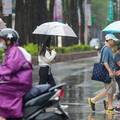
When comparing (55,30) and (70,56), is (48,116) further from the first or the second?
(70,56)

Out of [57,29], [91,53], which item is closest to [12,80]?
[57,29]

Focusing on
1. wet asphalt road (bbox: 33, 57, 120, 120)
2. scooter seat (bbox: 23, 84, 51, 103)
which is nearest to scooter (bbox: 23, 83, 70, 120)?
scooter seat (bbox: 23, 84, 51, 103)

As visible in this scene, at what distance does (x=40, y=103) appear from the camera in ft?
23.1

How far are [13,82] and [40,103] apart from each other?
41 cm

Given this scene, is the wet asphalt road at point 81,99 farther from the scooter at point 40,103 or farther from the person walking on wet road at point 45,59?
the scooter at point 40,103

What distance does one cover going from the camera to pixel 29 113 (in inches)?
278

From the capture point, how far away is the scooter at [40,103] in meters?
7.01

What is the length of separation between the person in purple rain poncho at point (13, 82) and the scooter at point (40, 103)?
0.10 m

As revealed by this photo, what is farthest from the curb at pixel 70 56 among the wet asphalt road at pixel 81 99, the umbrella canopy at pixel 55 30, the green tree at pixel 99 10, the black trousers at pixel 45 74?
the green tree at pixel 99 10

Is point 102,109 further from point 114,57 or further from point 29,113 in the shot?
point 29,113

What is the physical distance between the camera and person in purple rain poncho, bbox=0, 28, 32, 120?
6945mm

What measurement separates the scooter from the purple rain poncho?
0.34 feet

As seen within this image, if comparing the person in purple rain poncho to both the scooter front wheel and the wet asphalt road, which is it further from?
the wet asphalt road

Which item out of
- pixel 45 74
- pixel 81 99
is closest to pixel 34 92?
pixel 45 74
